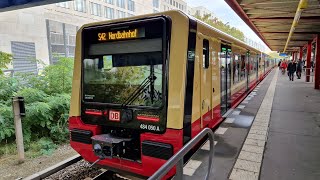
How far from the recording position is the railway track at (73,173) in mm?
4203

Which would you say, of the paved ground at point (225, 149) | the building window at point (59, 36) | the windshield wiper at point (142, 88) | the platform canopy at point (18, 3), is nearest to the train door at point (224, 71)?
the paved ground at point (225, 149)

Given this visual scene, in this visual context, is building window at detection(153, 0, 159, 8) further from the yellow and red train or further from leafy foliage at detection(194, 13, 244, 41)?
the yellow and red train

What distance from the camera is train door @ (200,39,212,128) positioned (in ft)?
13.4

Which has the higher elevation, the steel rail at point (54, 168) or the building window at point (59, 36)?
the building window at point (59, 36)

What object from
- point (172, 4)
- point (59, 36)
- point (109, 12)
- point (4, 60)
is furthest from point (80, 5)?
point (172, 4)

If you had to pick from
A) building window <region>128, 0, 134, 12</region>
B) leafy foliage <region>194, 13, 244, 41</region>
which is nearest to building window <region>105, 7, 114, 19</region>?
building window <region>128, 0, 134, 12</region>

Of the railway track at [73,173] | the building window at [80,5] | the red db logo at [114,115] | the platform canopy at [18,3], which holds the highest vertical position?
the building window at [80,5]

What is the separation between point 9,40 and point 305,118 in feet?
78.1

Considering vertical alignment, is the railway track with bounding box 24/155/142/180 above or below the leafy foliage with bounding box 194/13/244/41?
below

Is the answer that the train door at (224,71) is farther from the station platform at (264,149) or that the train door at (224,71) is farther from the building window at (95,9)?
the building window at (95,9)

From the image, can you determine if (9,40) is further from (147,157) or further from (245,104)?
(147,157)

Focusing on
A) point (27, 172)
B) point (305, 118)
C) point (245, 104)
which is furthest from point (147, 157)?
point (245, 104)

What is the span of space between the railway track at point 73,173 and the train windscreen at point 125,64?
4.56ft

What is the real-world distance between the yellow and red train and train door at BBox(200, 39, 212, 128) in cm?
2
